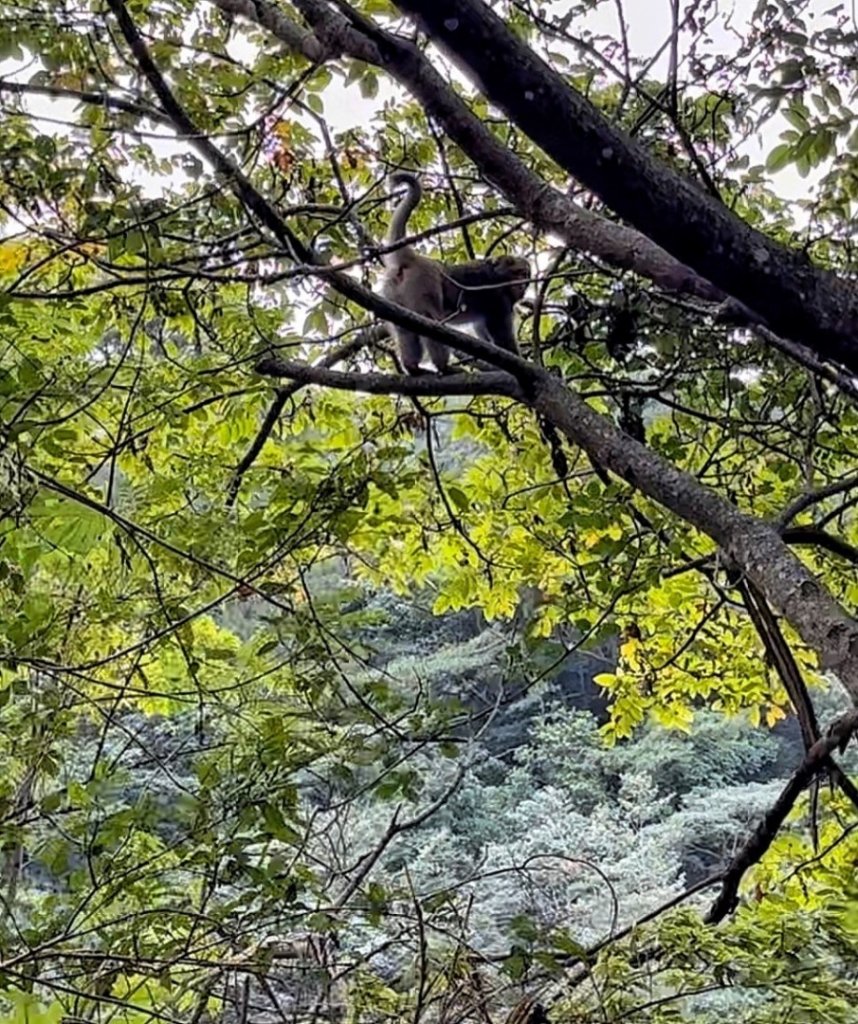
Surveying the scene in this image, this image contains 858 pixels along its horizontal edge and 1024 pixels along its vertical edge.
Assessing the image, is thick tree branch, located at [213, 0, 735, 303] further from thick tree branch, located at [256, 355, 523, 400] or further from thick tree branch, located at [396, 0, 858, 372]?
thick tree branch, located at [256, 355, 523, 400]

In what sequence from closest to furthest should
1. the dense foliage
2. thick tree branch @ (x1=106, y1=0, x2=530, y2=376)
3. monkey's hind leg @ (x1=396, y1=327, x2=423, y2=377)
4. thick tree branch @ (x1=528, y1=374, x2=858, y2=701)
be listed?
thick tree branch @ (x1=528, y1=374, x2=858, y2=701)
the dense foliage
thick tree branch @ (x1=106, y1=0, x2=530, y2=376)
monkey's hind leg @ (x1=396, y1=327, x2=423, y2=377)

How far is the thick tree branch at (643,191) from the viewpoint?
0.68 m

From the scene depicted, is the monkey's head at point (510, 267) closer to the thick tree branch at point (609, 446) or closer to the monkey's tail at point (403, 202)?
the monkey's tail at point (403, 202)

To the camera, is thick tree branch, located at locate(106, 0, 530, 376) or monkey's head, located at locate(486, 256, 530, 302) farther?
monkey's head, located at locate(486, 256, 530, 302)

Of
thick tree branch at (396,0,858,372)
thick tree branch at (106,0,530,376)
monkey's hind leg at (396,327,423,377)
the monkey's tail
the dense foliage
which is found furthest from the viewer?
monkey's hind leg at (396,327,423,377)

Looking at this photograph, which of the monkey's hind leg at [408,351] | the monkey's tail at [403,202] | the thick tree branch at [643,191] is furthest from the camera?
the monkey's hind leg at [408,351]

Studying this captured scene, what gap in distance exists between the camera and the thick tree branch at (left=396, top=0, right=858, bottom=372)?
2.23 feet

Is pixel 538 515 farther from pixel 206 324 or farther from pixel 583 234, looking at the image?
pixel 583 234

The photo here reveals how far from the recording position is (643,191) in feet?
2.51

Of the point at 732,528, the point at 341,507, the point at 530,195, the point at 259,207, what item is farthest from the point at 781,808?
the point at 259,207

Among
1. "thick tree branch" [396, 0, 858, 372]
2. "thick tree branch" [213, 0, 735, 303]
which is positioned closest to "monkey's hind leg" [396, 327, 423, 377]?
"thick tree branch" [213, 0, 735, 303]

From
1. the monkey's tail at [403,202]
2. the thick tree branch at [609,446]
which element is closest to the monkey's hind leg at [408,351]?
the monkey's tail at [403,202]

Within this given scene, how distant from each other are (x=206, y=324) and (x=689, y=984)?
1648 mm

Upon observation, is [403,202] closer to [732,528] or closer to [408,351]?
[408,351]
